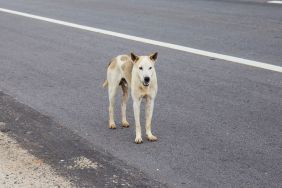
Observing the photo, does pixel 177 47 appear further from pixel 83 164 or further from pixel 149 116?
pixel 83 164

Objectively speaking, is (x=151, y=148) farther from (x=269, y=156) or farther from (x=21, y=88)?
(x=21, y=88)

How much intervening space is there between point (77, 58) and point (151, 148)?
5.38 m

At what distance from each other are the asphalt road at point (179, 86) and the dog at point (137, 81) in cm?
25

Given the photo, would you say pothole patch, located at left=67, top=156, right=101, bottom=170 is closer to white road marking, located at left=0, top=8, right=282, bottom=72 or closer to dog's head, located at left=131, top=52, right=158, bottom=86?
dog's head, located at left=131, top=52, right=158, bottom=86

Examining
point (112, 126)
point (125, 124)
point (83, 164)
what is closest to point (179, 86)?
point (125, 124)

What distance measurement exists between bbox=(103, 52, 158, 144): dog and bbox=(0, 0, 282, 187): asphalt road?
250 mm

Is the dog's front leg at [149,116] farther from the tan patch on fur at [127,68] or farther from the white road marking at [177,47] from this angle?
the white road marking at [177,47]

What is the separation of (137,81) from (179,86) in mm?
2773

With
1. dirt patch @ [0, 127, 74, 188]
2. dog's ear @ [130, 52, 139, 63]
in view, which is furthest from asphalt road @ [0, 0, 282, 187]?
dog's ear @ [130, 52, 139, 63]

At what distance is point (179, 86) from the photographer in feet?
32.8

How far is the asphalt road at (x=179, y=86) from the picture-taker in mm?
6848

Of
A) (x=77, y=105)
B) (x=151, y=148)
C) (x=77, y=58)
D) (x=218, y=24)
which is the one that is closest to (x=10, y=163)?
(x=151, y=148)

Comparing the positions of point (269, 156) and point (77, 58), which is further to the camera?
point (77, 58)

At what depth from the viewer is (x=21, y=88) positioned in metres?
10.1
